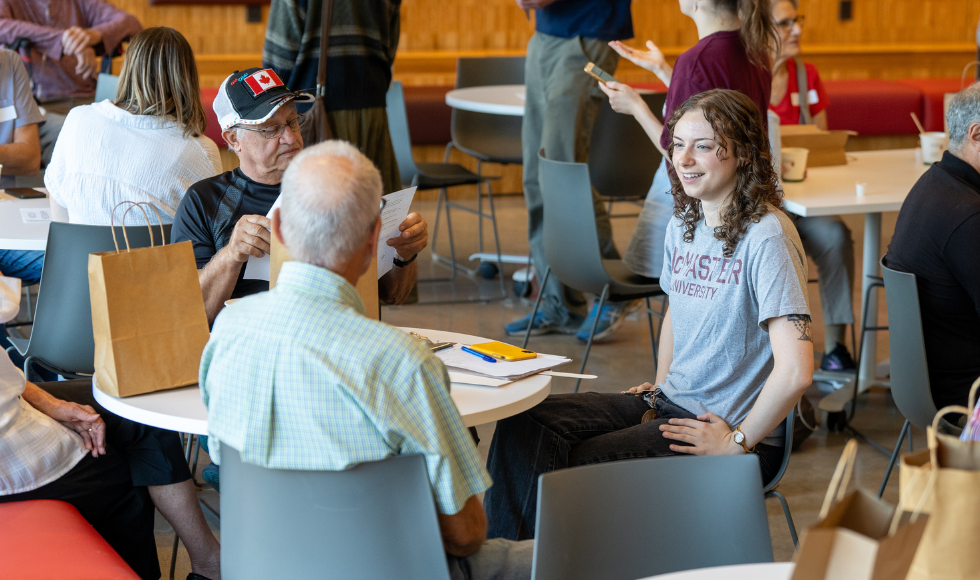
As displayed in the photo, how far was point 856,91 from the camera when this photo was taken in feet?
24.5

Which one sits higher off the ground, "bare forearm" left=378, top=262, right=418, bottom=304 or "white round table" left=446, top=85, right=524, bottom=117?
"white round table" left=446, top=85, right=524, bottom=117

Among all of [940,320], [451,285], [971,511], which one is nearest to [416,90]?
[451,285]

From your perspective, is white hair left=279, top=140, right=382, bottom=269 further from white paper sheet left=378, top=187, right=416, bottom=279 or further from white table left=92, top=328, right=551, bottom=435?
white paper sheet left=378, top=187, right=416, bottom=279

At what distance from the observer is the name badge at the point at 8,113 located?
13.4ft

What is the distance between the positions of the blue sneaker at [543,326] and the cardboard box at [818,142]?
50.0 inches

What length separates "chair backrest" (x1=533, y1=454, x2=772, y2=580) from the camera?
4.71 ft

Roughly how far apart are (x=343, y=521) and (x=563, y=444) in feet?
2.55

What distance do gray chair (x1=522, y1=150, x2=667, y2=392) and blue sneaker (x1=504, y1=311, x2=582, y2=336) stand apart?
3.08 ft

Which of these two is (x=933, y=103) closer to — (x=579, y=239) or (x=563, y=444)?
(x=579, y=239)

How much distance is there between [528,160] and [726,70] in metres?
1.85

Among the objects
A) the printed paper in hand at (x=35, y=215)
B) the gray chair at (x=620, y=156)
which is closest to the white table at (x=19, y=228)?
the printed paper in hand at (x=35, y=215)

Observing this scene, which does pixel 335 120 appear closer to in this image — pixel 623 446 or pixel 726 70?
pixel 726 70

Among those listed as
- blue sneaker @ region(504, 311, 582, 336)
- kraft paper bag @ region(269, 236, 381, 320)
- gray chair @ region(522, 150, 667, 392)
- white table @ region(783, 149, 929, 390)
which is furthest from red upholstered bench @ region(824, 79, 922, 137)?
kraft paper bag @ region(269, 236, 381, 320)

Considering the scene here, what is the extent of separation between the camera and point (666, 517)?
1469 millimetres
